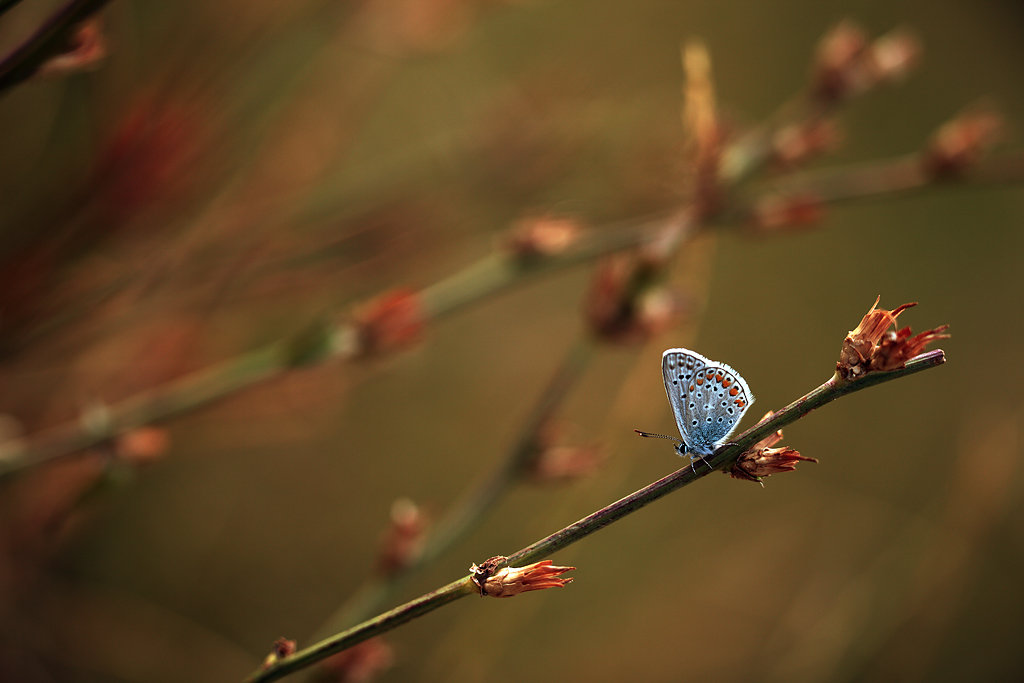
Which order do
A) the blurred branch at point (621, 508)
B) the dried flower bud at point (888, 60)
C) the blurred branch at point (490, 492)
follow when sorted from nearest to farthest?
the blurred branch at point (621, 508) → the blurred branch at point (490, 492) → the dried flower bud at point (888, 60)

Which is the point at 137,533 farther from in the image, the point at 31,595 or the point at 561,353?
the point at 561,353

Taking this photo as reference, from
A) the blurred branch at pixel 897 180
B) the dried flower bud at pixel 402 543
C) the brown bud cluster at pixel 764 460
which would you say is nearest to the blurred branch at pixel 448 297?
the blurred branch at pixel 897 180

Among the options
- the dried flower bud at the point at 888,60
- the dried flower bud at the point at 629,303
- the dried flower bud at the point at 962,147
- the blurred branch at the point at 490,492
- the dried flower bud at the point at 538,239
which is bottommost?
the blurred branch at the point at 490,492

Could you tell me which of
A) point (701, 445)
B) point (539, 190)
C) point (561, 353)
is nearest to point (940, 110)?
point (561, 353)

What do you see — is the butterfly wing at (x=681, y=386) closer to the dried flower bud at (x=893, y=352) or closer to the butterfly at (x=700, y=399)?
the butterfly at (x=700, y=399)

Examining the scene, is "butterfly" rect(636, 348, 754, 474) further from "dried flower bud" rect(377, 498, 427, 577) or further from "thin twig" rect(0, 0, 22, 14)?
"thin twig" rect(0, 0, 22, 14)

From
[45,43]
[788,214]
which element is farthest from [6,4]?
[788,214]

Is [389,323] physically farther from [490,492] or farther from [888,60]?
[888,60]

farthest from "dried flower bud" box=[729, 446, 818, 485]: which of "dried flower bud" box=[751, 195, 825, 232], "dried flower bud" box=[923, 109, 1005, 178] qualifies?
"dried flower bud" box=[923, 109, 1005, 178]
